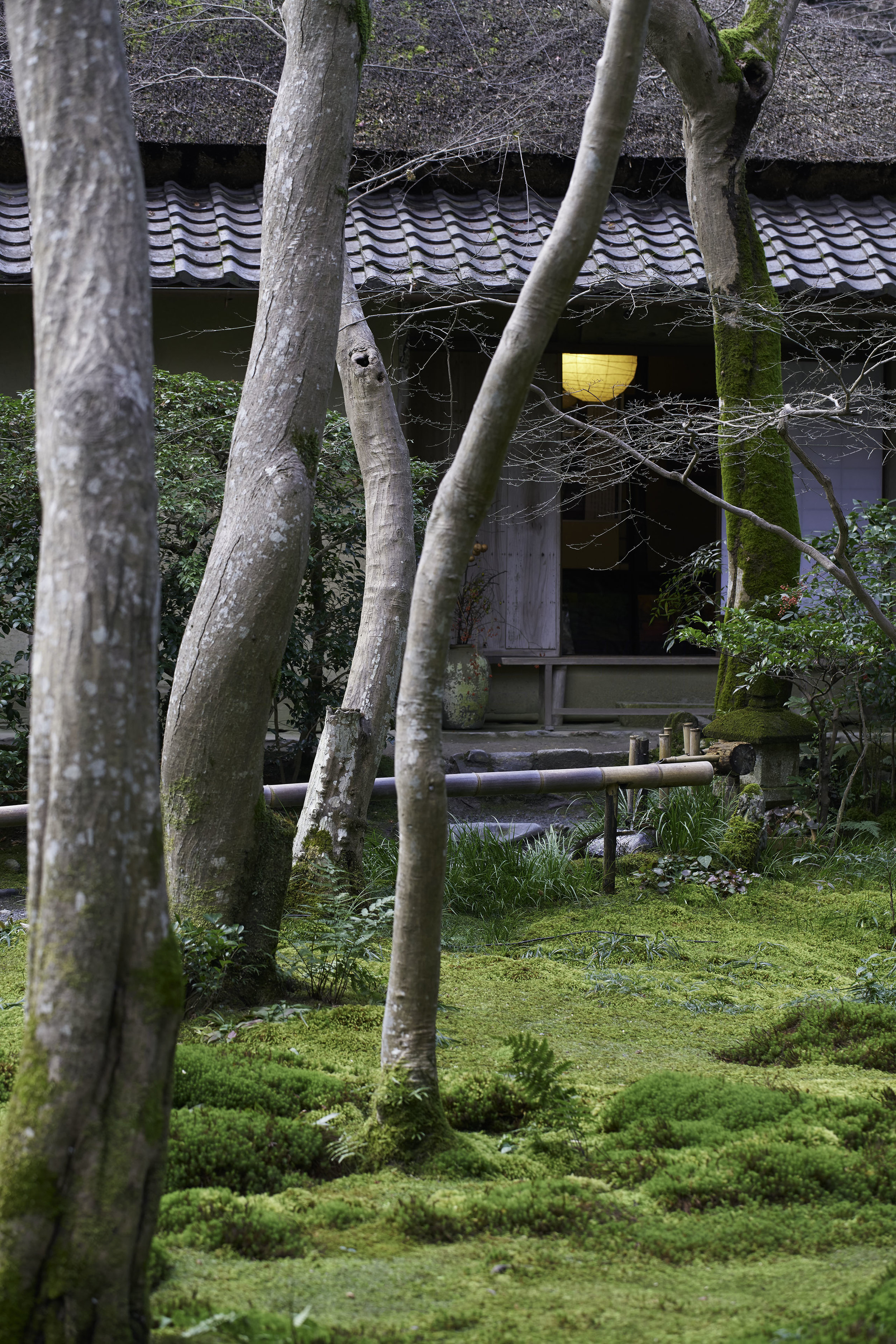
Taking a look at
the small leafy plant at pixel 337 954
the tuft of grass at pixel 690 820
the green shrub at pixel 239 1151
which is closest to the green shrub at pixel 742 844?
the tuft of grass at pixel 690 820

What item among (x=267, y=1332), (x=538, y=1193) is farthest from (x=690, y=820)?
(x=267, y=1332)

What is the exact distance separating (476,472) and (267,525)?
128 centimetres

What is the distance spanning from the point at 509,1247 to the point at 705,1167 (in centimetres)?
58

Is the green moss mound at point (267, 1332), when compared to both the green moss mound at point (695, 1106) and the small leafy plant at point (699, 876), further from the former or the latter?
the small leafy plant at point (699, 876)

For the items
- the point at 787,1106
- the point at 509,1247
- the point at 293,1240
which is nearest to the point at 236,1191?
the point at 293,1240

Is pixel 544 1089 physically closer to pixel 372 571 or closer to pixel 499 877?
pixel 499 877

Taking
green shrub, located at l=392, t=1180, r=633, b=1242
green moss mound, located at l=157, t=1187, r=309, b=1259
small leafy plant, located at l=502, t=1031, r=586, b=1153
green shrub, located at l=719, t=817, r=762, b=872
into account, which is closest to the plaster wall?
green shrub, located at l=719, t=817, r=762, b=872

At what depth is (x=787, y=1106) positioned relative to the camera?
2727 mm

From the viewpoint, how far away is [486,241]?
291 inches

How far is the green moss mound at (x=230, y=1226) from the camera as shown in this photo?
6.68ft

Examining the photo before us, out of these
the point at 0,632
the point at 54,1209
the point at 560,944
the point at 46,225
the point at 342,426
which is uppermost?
the point at 342,426

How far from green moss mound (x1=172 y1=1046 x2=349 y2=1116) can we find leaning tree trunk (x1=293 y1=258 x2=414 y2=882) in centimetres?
199

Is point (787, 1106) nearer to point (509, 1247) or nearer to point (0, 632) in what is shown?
point (509, 1247)

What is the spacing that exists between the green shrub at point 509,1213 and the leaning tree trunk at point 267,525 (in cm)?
140
